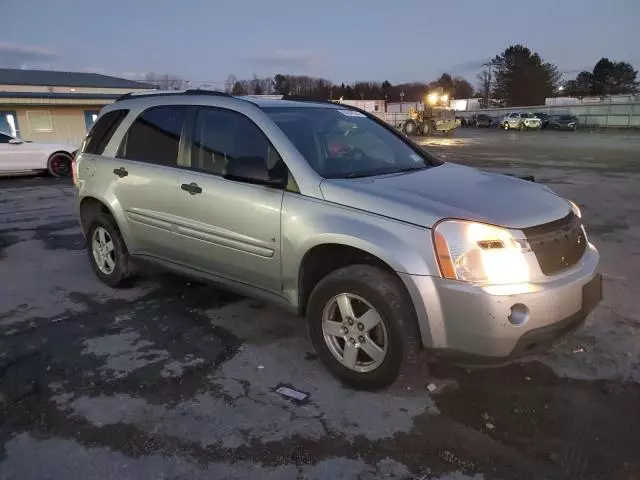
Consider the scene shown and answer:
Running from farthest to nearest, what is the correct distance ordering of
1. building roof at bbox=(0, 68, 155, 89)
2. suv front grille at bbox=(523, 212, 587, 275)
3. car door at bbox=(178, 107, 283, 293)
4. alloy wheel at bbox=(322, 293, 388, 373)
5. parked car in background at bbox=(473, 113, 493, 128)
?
1. parked car in background at bbox=(473, 113, 493, 128)
2. building roof at bbox=(0, 68, 155, 89)
3. car door at bbox=(178, 107, 283, 293)
4. alloy wheel at bbox=(322, 293, 388, 373)
5. suv front grille at bbox=(523, 212, 587, 275)

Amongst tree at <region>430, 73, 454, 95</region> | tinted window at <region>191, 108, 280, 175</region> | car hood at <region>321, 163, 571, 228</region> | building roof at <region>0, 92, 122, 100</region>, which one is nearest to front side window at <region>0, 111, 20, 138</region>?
building roof at <region>0, 92, 122, 100</region>

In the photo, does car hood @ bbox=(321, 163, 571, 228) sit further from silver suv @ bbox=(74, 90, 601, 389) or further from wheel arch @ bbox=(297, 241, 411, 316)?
wheel arch @ bbox=(297, 241, 411, 316)

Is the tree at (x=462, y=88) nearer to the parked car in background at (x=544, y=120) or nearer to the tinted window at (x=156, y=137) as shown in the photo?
the parked car in background at (x=544, y=120)

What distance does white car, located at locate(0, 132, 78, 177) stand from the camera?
1516cm

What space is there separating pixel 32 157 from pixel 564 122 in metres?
46.2

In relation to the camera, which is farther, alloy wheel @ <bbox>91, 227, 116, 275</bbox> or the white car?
the white car

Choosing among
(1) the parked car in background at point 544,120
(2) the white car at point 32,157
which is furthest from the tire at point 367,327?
(1) the parked car in background at point 544,120

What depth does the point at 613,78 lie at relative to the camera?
89375 mm

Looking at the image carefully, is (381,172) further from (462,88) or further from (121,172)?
(462,88)

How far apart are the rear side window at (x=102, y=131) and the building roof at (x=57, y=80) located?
91.3ft

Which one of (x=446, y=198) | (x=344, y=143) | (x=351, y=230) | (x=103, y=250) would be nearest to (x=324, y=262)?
(x=351, y=230)

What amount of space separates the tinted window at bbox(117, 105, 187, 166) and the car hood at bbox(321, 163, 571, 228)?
1.69 meters

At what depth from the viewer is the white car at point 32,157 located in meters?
15.2

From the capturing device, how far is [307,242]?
3457 millimetres
